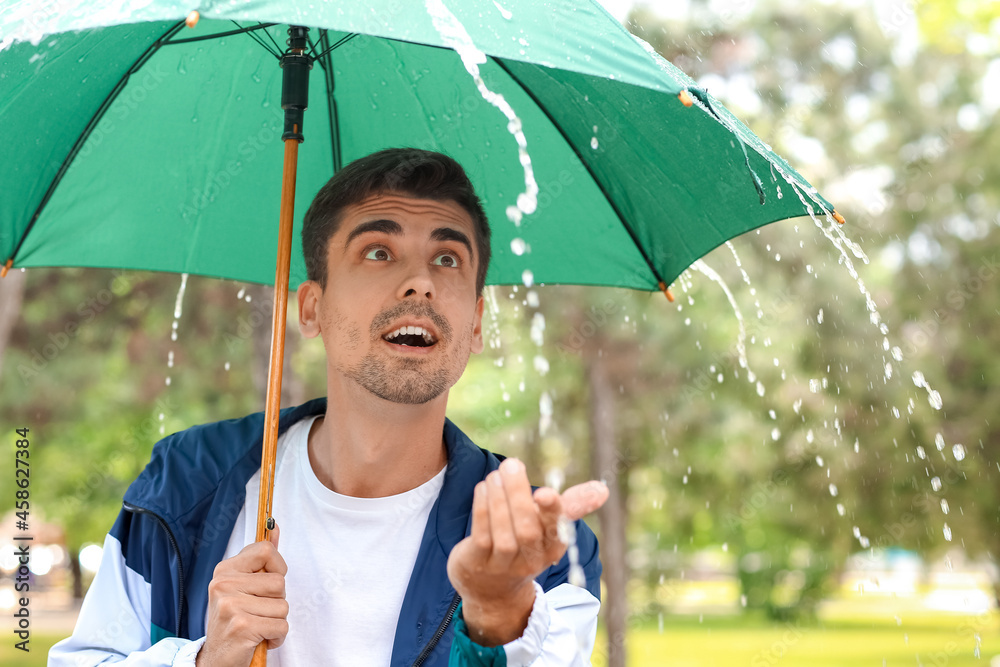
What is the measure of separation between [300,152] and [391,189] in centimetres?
→ 78

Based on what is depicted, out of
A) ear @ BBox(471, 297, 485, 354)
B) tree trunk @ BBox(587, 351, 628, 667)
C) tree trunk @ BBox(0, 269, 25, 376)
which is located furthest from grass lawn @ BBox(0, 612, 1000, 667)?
ear @ BBox(471, 297, 485, 354)

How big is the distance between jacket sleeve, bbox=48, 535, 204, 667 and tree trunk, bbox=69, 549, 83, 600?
95.5 feet

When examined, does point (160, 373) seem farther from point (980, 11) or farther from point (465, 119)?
point (980, 11)

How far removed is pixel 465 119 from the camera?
331cm

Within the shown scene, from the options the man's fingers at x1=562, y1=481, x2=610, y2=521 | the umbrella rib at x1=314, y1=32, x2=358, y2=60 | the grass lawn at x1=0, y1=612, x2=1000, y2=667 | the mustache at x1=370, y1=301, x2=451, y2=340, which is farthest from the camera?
the grass lawn at x1=0, y1=612, x2=1000, y2=667

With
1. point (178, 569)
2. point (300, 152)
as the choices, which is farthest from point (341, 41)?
point (178, 569)

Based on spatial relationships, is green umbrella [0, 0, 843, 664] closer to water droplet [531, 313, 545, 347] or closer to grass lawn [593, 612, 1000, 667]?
water droplet [531, 313, 545, 347]

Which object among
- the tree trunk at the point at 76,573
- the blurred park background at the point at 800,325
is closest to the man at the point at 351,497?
the blurred park background at the point at 800,325

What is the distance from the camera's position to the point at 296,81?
284 centimetres

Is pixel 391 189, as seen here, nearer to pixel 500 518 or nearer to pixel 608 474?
pixel 500 518

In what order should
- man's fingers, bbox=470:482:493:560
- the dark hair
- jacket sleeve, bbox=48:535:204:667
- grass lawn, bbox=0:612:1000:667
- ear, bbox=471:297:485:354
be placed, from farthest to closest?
grass lawn, bbox=0:612:1000:667 < ear, bbox=471:297:485:354 < the dark hair < jacket sleeve, bbox=48:535:204:667 < man's fingers, bbox=470:482:493:560

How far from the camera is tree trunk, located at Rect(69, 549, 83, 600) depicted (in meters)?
29.5

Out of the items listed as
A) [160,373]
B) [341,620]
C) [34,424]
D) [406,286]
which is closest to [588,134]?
[406,286]

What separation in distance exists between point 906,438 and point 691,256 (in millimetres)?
12227
